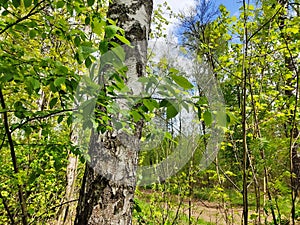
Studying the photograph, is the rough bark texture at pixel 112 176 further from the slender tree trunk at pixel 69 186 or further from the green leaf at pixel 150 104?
the slender tree trunk at pixel 69 186

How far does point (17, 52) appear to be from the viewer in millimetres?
1272

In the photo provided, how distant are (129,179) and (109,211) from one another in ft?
0.44

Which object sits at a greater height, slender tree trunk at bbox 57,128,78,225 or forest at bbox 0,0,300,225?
forest at bbox 0,0,300,225

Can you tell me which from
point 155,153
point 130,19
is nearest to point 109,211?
point 130,19

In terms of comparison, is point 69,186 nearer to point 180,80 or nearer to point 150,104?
point 150,104

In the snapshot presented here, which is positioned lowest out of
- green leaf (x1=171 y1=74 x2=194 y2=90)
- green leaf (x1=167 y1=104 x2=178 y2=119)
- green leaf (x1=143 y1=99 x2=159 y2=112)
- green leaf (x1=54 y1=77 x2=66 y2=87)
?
green leaf (x1=167 y1=104 x2=178 y2=119)

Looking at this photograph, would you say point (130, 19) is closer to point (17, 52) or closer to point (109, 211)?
point (17, 52)

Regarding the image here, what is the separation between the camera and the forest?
90 cm

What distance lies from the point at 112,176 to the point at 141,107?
0.29m

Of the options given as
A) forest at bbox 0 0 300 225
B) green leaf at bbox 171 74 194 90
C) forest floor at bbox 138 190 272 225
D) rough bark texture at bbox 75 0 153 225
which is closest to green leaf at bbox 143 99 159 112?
forest at bbox 0 0 300 225

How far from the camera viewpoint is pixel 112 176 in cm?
95

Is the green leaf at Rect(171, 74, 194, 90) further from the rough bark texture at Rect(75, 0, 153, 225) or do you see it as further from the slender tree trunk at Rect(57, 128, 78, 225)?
the slender tree trunk at Rect(57, 128, 78, 225)

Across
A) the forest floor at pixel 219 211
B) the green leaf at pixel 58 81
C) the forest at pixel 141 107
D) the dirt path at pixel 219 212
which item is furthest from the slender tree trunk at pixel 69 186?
the green leaf at pixel 58 81

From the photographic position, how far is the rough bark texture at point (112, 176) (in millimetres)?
930
